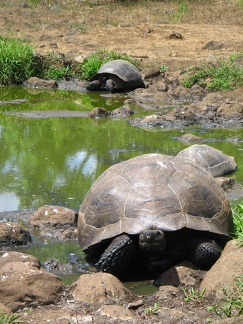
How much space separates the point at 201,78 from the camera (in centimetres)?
1458

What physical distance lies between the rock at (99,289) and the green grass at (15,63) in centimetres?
1081

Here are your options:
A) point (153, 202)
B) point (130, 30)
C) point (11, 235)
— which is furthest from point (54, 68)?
point (153, 202)

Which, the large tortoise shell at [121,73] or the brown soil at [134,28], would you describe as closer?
the large tortoise shell at [121,73]

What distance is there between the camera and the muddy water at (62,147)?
7559 mm

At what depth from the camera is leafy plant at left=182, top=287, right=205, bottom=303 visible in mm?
4816

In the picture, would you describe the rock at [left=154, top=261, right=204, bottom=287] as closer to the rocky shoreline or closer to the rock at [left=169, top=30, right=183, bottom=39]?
the rocky shoreline

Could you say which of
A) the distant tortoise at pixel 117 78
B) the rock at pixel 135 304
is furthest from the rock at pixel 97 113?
the rock at pixel 135 304

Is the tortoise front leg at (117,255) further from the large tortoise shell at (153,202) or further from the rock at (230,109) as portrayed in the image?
the rock at (230,109)

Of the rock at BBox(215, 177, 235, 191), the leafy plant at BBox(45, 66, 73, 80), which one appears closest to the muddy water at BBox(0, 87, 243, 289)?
the rock at BBox(215, 177, 235, 191)

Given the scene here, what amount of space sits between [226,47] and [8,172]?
10028 mm

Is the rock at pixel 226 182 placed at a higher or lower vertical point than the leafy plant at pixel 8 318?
lower

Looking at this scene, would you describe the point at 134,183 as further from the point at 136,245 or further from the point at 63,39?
the point at 63,39

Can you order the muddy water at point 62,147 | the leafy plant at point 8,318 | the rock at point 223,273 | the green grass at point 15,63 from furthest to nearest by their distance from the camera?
the green grass at point 15,63 < the muddy water at point 62,147 < the rock at point 223,273 < the leafy plant at point 8,318

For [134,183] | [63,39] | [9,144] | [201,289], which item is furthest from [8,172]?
[63,39]
